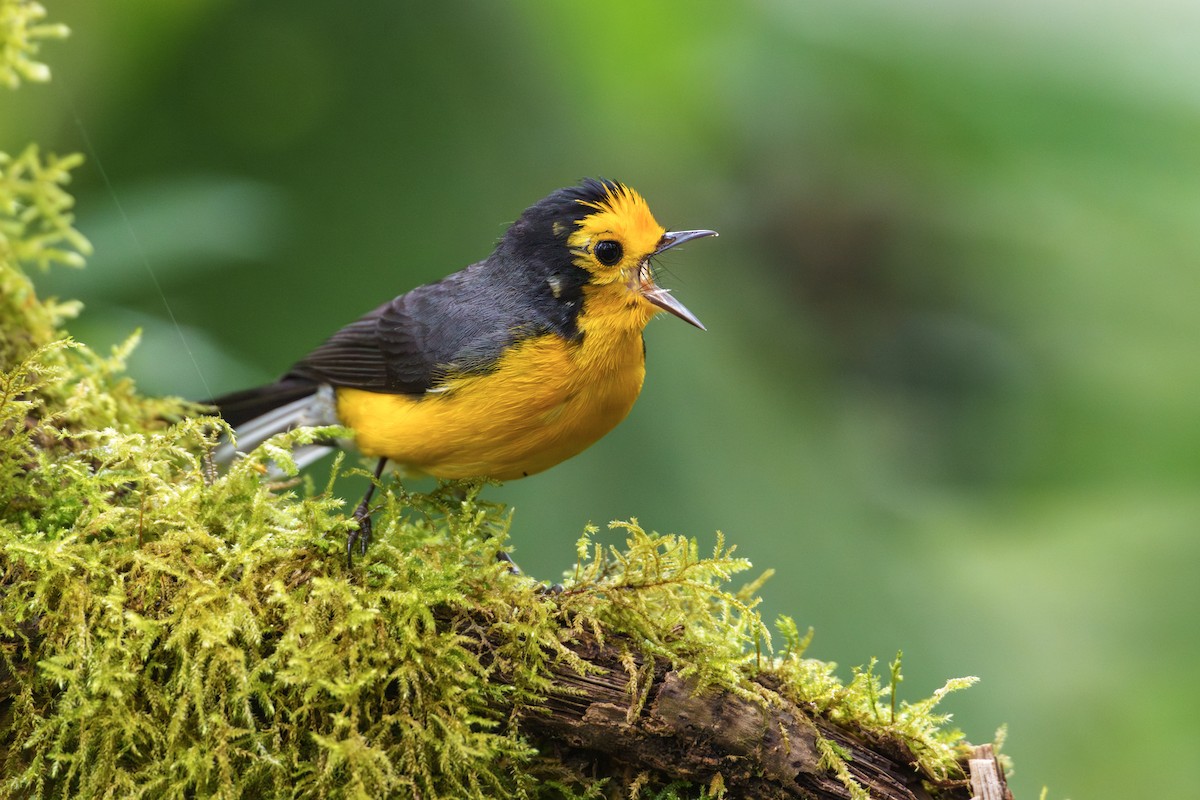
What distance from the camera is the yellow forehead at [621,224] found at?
3.22 m

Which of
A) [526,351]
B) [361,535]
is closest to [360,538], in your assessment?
[361,535]

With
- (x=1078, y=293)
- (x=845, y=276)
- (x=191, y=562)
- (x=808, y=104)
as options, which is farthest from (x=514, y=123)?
(x=191, y=562)

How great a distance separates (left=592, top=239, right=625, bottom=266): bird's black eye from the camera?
10.6 feet

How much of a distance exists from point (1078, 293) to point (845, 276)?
1370mm

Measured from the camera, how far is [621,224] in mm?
3230

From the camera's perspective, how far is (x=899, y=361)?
6.75 m

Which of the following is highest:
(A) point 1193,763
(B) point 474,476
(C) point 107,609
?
(A) point 1193,763

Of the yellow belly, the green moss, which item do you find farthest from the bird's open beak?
the green moss

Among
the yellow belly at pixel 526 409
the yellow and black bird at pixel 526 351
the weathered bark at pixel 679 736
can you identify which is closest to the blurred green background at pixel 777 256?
the yellow and black bird at pixel 526 351

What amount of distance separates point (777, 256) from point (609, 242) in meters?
3.52

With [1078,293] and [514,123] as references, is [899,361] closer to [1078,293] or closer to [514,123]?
[1078,293]

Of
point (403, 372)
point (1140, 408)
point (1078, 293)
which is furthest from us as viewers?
point (1078, 293)

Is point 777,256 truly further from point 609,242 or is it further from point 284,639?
point 284,639

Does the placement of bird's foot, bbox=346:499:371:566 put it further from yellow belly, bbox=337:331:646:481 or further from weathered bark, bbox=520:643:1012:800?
yellow belly, bbox=337:331:646:481
